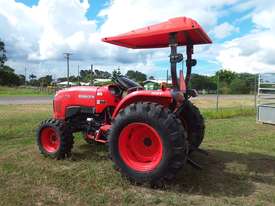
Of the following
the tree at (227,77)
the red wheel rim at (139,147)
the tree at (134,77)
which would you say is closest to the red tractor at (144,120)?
the red wheel rim at (139,147)

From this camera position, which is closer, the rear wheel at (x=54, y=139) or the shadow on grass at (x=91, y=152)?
the rear wheel at (x=54, y=139)

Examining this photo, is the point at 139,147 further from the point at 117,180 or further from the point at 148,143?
the point at 117,180

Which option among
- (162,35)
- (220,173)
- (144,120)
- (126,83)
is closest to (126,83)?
(126,83)

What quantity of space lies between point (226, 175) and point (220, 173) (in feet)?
0.42

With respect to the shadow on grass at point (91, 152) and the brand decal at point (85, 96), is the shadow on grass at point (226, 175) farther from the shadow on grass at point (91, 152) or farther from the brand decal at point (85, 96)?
the brand decal at point (85, 96)

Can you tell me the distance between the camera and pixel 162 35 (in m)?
5.91

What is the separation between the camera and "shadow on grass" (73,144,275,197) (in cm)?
542

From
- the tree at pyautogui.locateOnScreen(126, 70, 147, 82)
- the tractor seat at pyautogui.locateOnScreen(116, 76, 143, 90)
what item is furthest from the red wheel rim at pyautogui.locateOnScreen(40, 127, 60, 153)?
the tree at pyautogui.locateOnScreen(126, 70, 147, 82)

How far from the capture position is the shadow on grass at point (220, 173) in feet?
17.8

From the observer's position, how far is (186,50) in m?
6.49

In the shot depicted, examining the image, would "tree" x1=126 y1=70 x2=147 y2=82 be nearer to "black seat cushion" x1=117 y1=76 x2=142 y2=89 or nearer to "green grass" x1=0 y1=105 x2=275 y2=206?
"black seat cushion" x1=117 y1=76 x2=142 y2=89

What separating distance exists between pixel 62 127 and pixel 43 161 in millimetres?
675

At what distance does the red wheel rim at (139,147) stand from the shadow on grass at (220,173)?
18.2 inches

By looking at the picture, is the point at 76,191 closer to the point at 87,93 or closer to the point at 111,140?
the point at 111,140
